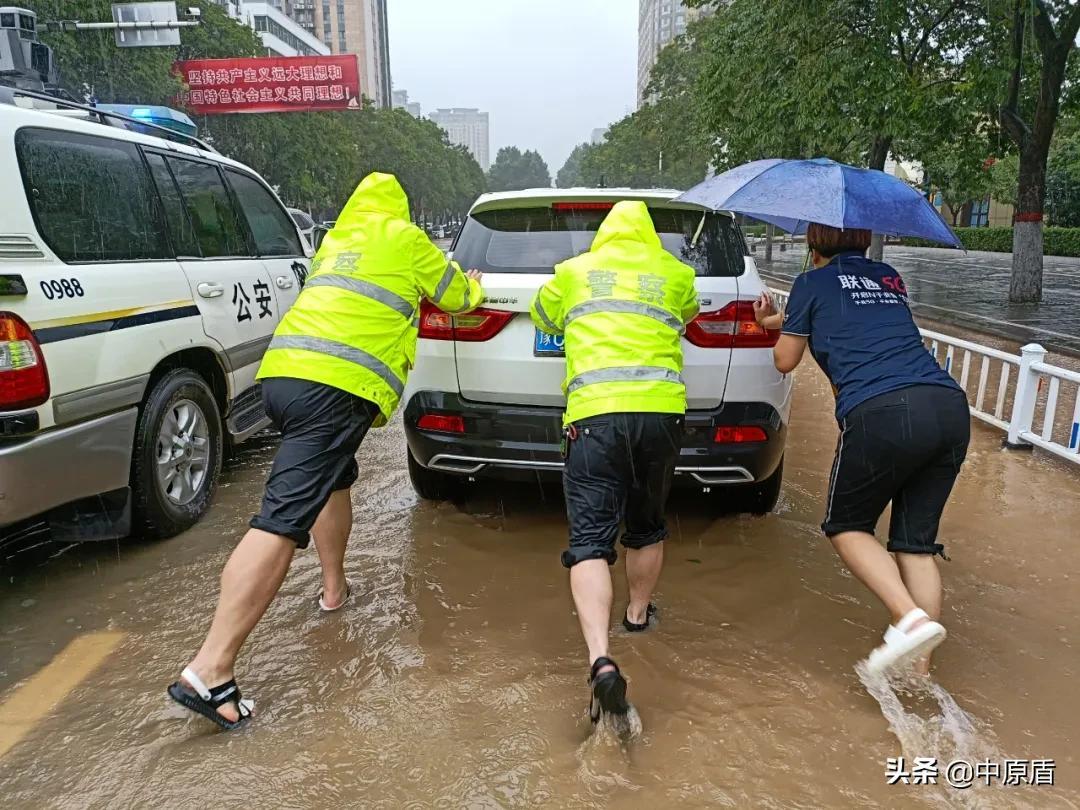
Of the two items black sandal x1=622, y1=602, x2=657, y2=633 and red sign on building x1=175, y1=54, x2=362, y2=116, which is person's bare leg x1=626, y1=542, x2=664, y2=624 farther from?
red sign on building x1=175, y1=54, x2=362, y2=116

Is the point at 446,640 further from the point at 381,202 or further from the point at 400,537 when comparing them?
the point at 381,202

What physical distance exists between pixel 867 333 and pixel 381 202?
1812 mm

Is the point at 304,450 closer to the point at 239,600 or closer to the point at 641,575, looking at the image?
the point at 239,600

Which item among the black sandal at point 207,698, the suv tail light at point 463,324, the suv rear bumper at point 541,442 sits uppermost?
the suv tail light at point 463,324

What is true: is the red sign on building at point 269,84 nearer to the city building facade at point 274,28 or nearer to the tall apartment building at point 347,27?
the city building facade at point 274,28

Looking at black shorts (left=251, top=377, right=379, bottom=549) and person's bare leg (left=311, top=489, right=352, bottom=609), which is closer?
black shorts (left=251, top=377, right=379, bottom=549)

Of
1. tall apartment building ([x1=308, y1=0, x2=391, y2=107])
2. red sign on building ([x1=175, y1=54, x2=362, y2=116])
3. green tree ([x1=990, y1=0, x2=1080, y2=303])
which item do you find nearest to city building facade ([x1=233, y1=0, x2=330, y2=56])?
tall apartment building ([x1=308, y1=0, x2=391, y2=107])

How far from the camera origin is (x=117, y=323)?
357cm

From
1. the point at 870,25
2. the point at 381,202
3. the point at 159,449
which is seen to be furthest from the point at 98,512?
the point at 870,25

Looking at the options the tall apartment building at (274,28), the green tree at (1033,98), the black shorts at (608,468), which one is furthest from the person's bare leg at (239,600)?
the tall apartment building at (274,28)

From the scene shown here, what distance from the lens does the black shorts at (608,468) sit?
2.76 m

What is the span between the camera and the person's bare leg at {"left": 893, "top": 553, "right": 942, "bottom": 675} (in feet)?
9.53

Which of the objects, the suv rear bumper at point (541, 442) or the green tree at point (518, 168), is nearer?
the suv rear bumper at point (541, 442)

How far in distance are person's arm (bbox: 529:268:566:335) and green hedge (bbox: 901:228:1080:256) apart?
30.0 meters
